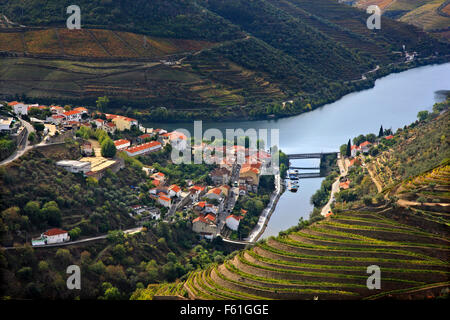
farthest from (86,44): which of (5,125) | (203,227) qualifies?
(203,227)

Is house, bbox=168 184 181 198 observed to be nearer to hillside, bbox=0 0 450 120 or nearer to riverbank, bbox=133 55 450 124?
riverbank, bbox=133 55 450 124

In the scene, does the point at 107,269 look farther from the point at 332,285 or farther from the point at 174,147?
the point at 174,147

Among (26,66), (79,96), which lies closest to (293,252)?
(79,96)

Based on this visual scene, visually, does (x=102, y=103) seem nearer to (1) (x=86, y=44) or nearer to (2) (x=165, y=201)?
(1) (x=86, y=44)

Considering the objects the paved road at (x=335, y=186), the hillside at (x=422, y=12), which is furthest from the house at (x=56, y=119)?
the hillside at (x=422, y=12)

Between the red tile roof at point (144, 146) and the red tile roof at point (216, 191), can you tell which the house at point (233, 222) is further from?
the red tile roof at point (144, 146)
